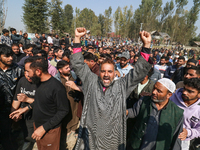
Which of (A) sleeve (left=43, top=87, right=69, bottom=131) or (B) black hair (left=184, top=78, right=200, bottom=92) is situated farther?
(A) sleeve (left=43, top=87, right=69, bottom=131)

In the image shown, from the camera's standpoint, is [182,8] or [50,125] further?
[182,8]

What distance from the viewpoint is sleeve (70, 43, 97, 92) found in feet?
5.96

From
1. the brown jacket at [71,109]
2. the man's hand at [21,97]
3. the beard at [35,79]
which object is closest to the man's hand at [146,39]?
the beard at [35,79]

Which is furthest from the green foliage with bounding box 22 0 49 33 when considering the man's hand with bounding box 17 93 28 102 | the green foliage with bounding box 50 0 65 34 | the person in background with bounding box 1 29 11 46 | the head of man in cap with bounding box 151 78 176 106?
the head of man in cap with bounding box 151 78 176 106

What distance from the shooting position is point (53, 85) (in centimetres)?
221

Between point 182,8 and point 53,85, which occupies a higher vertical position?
point 182,8

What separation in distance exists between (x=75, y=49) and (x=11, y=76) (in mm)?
2126

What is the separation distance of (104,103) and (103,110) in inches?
3.9

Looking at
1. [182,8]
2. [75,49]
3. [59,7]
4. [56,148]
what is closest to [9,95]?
[56,148]

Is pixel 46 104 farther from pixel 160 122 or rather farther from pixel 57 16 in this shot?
pixel 57 16

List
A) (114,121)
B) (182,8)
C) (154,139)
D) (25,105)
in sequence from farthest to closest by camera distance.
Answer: (182,8), (25,105), (154,139), (114,121)

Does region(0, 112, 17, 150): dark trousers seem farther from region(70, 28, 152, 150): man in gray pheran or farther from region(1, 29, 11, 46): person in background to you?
region(1, 29, 11, 46): person in background

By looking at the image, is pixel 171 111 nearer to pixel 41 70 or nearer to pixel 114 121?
pixel 114 121

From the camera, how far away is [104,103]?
5.94 feet
